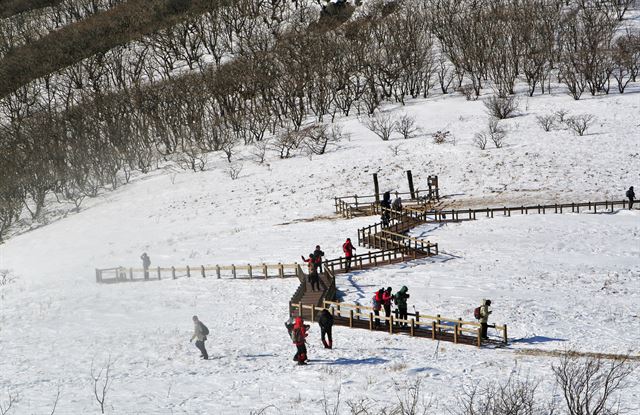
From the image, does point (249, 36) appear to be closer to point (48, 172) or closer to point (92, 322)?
point (48, 172)

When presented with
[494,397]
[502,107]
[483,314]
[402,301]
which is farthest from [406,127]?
[494,397]

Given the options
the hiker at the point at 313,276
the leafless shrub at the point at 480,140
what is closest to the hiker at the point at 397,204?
the hiker at the point at 313,276

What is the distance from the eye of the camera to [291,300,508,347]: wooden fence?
745 inches

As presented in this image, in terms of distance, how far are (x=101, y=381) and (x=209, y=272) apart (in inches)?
570

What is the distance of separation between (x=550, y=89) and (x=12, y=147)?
2387 inches

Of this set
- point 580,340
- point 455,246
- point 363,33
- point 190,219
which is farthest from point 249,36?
point 580,340

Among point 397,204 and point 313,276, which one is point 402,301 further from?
point 397,204

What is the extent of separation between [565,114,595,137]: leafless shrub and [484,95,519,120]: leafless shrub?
650 centimetres

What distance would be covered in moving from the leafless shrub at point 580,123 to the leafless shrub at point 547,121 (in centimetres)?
144

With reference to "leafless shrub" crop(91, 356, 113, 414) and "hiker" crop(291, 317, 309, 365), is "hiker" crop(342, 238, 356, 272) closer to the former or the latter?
"hiker" crop(291, 317, 309, 365)

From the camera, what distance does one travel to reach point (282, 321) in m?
21.7

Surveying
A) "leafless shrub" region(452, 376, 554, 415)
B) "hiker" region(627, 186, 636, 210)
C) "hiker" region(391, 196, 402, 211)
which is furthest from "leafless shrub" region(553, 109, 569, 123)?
"leafless shrub" region(452, 376, 554, 415)

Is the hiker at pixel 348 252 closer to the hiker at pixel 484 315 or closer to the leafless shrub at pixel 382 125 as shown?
the hiker at pixel 484 315

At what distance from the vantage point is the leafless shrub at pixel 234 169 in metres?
55.5
